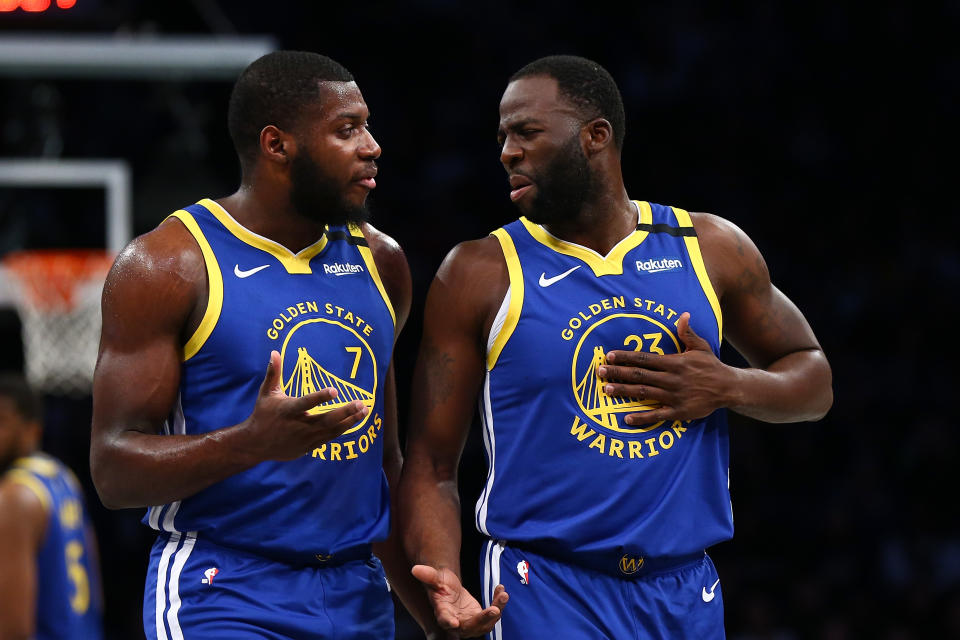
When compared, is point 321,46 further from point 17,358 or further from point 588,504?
point 588,504

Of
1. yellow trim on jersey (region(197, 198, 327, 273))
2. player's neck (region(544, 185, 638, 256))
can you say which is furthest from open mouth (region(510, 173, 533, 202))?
yellow trim on jersey (region(197, 198, 327, 273))

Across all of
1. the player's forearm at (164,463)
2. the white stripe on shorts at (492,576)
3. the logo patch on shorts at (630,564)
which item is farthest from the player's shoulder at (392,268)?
the logo patch on shorts at (630,564)

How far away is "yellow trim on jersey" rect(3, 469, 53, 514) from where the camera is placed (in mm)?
5543

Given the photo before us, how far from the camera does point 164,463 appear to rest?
10.1ft

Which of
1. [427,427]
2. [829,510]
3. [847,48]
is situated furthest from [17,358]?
[427,427]

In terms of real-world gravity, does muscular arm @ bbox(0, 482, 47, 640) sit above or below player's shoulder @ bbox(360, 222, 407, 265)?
below

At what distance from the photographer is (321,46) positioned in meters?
11.4

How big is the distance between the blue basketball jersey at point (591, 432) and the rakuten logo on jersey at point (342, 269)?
0.42m

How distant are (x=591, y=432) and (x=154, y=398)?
3.71ft

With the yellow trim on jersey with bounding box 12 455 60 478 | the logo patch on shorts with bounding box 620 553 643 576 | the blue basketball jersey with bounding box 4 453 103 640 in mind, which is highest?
the logo patch on shorts with bounding box 620 553 643 576

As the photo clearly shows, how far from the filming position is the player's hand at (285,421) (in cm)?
291

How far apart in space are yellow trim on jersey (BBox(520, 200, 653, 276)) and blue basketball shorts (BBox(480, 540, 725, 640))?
80cm

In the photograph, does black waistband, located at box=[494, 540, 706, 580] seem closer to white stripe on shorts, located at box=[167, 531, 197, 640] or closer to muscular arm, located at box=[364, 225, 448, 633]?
muscular arm, located at box=[364, 225, 448, 633]

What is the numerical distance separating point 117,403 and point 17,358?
352 inches
